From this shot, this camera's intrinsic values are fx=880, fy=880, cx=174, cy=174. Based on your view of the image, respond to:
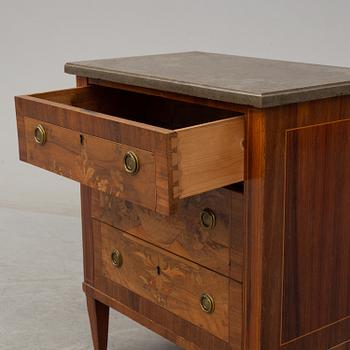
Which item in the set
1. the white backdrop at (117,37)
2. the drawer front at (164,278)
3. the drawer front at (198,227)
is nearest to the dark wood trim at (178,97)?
the drawer front at (198,227)

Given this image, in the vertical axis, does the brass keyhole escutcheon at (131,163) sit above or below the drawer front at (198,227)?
above

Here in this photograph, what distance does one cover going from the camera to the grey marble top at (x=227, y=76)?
1.77 meters

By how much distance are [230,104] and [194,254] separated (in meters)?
0.40

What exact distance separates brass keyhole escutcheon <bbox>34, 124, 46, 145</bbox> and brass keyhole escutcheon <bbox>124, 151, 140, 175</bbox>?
1.02 ft

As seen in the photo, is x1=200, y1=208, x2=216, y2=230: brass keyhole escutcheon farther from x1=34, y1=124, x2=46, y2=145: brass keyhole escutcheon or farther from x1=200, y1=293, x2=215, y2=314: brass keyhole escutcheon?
x1=34, y1=124, x2=46, y2=145: brass keyhole escutcheon

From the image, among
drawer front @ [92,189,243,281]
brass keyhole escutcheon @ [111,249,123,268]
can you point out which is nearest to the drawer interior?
drawer front @ [92,189,243,281]

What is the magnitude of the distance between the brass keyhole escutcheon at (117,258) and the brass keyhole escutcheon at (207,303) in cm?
33

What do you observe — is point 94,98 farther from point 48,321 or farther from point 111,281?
point 48,321

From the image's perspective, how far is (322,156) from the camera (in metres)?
1.90

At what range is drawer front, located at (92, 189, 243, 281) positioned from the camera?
6.24 feet

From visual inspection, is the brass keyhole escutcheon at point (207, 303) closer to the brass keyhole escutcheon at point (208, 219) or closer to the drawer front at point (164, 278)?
the drawer front at point (164, 278)

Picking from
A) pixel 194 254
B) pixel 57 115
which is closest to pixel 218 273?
pixel 194 254

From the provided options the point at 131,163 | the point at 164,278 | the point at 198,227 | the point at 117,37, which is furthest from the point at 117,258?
the point at 117,37

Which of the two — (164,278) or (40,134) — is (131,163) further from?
(164,278)
